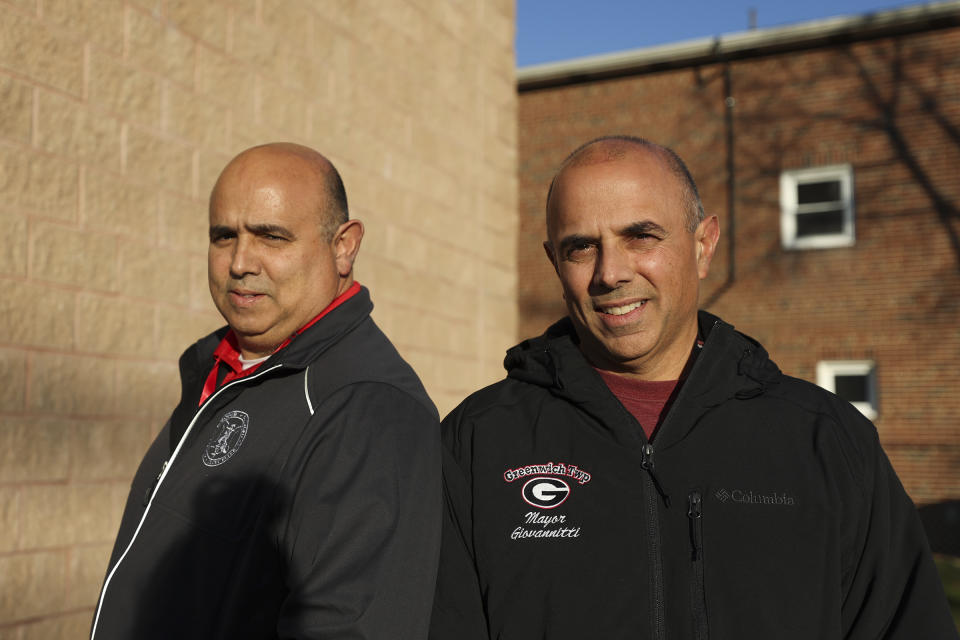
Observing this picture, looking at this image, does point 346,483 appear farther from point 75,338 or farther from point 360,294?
point 75,338

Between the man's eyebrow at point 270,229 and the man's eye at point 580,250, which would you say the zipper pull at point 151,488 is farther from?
the man's eye at point 580,250

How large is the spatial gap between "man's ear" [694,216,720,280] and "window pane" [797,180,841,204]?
12188 millimetres

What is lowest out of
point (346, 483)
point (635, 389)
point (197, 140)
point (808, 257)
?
point (346, 483)

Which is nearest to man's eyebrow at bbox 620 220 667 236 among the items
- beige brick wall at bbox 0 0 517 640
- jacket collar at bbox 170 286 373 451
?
jacket collar at bbox 170 286 373 451

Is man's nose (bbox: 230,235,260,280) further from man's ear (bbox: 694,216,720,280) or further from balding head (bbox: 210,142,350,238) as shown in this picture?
man's ear (bbox: 694,216,720,280)

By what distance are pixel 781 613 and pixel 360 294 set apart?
1219 mm

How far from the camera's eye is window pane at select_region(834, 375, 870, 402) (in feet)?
42.4

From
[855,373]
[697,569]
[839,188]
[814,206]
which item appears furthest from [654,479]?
[839,188]

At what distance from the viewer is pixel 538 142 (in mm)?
15172

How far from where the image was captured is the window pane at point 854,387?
12.9 m

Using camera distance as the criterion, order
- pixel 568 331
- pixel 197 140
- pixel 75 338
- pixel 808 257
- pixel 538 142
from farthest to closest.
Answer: pixel 538 142, pixel 808 257, pixel 197 140, pixel 75 338, pixel 568 331

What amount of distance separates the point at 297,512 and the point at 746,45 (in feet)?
44.0

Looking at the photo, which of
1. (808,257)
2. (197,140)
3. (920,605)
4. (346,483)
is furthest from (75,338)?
(808,257)

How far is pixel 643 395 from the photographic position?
2.11m
